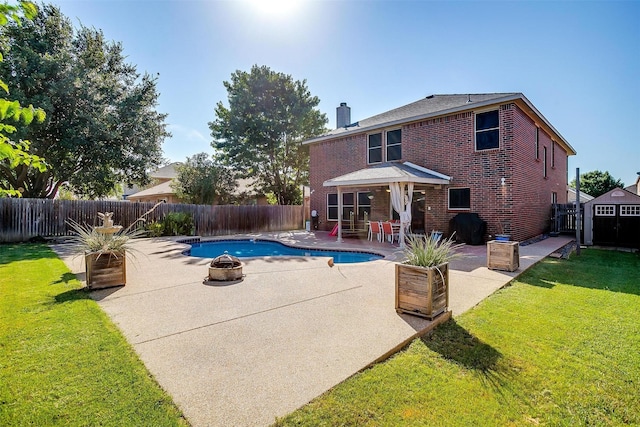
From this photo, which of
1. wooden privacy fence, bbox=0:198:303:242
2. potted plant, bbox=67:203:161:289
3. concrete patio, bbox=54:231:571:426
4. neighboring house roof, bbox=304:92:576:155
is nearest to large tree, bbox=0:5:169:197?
wooden privacy fence, bbox=0:198:303:242

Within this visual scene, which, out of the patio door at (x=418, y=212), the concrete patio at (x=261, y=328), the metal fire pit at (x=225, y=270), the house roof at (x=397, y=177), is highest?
the house roof at (x=397, y=177)

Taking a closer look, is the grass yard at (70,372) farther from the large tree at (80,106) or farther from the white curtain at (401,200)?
the large tree at (80,106)

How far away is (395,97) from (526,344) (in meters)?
16.3

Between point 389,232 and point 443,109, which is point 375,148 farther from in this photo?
point 389,232

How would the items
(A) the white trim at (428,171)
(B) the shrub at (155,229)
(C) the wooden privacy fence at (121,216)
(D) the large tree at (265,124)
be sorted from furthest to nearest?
(D) the large tree at (265,124) → (B) the shrub at (155,229) → (A) the white trim at (428,171) → (C) the wooden privacy fence at (121,216)

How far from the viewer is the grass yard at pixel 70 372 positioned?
201cm

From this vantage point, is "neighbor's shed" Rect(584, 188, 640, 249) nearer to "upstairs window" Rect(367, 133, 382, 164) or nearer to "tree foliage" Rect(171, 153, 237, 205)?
"upstairs window" Rect(367, 133, 382, 164)

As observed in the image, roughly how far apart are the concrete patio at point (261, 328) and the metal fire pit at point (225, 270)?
1.03 ft

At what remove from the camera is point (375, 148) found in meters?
14.3

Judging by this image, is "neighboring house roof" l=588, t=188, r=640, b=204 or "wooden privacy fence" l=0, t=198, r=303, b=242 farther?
→ "wooden privacy fence" l=0, t=198, r=303, b=242

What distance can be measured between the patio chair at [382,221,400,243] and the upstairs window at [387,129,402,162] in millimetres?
3428

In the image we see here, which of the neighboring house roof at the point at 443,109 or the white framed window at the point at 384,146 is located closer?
the neighboring house roof at the point at 443,109

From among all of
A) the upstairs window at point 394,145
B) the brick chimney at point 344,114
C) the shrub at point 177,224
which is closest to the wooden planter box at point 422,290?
the upstairs window at point 394,145

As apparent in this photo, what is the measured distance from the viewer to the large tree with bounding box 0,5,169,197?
1272 cm
